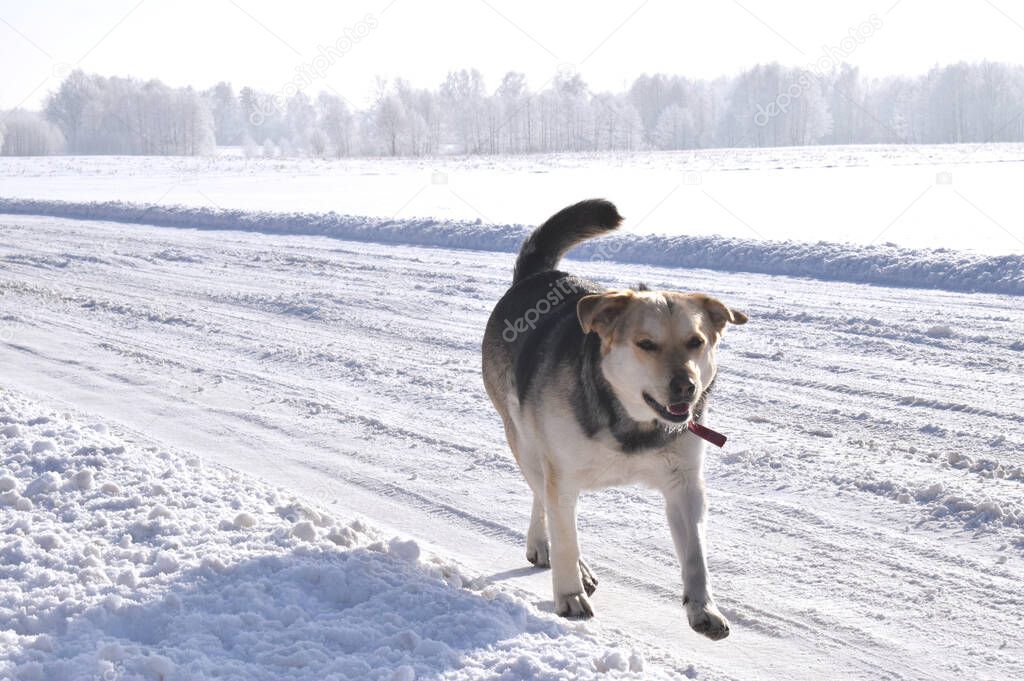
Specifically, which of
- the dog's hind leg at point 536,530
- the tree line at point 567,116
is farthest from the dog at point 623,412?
the tree line at point 567,116

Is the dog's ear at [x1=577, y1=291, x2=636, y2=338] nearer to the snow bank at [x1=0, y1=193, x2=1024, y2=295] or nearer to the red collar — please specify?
the red collar

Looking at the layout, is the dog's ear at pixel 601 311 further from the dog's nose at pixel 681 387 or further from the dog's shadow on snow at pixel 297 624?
the dog's shadow on snow at pixel 297 624

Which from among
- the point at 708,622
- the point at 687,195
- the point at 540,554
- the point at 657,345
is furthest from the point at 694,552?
the point at 687,195

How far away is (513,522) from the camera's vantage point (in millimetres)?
5199

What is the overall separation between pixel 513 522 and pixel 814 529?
4.79 feet

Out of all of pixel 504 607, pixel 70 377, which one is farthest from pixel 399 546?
pixel 70 377

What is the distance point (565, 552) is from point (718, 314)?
43.5 inches

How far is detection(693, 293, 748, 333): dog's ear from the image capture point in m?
3.92

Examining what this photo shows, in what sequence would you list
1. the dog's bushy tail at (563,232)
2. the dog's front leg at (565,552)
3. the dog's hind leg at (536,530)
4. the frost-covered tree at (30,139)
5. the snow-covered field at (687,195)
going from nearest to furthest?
1. the dog's front leg at (565,552)
2. the dog's hind leg at (536,530)
3. the dog's bushy tail at (563,232)
4. the snow-covered field at (687,195)
5. the frost-covered tree at (30,139)

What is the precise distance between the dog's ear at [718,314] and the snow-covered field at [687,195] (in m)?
9.55

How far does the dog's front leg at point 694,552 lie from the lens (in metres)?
3.64

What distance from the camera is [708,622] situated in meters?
3.63

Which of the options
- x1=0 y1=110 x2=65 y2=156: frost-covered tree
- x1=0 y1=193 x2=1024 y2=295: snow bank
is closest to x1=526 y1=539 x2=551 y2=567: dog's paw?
x1=0 y1=193 x2=1024 y2=295: snow bank

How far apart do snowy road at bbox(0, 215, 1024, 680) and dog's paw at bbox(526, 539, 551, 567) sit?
3.9 inches
